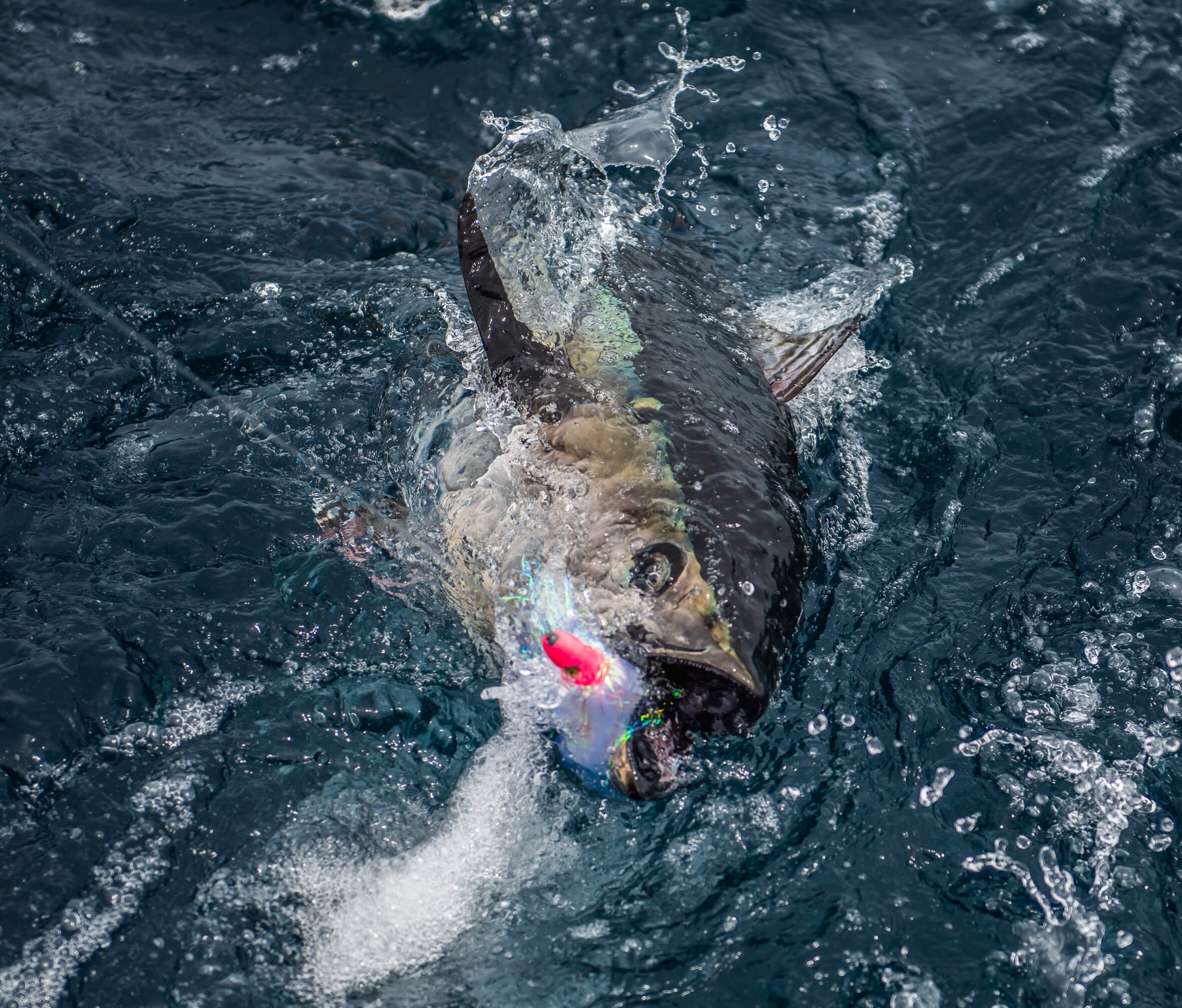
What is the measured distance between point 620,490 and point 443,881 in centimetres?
115

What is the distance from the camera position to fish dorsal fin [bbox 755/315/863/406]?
12.2 feet

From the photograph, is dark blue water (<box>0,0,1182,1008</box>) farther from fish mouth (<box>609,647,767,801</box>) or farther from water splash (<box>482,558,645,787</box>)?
fish mouth (<box>609,647,767,801</box>)

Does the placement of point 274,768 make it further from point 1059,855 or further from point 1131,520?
point 1131,520

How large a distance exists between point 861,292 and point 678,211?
976 millimetres

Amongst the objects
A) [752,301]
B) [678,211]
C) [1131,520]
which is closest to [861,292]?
[752,301]

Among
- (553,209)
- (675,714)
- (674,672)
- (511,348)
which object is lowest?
(675,714)

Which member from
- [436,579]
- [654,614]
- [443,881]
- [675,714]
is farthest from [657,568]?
[443,881]

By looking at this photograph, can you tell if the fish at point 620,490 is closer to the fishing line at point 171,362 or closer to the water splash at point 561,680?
Result: the water splash at point 561,680

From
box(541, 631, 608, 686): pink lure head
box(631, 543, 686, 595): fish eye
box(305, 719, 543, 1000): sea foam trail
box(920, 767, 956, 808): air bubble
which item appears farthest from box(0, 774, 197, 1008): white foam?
box(920, 767, 956, 808): air bubble

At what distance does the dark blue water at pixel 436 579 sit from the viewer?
2775mm

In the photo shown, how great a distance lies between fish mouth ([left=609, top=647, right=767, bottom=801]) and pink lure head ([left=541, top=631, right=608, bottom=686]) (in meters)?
0.13

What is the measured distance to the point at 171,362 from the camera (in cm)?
420

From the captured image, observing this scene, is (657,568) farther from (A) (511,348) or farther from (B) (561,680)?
(A) (511,348)

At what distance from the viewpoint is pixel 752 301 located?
4.56 m
